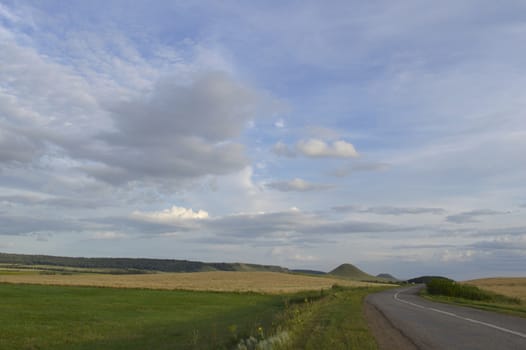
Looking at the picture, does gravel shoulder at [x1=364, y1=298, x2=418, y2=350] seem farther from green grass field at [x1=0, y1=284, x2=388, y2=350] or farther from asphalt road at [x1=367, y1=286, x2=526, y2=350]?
green grass field at [x1=0, y1=284, x2=388, y2=350]

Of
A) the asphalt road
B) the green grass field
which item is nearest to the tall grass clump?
the green grass field

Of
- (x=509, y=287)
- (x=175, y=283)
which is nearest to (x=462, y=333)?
(x=509, y=287)

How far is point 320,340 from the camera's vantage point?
14523 mm

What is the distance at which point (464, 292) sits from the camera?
186 feet

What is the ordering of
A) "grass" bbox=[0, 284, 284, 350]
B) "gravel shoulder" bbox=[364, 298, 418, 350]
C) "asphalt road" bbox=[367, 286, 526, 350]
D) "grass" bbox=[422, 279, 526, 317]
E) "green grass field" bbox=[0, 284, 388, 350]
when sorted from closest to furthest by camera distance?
"gravel shoulder" bbox=[364, 298, 418, 350], "asphalt road" bbox=[367, 286, 526, 350], "green grass field" bbox=[0, 284, 388, 350], "grass" bbox=[0, 284, 284, 350], "grass" bbox=[422, 279, 526, 317]

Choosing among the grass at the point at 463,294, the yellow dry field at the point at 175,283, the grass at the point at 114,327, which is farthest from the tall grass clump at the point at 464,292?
the grass at the point at 114,327

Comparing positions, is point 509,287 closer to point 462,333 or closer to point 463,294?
point 463,294

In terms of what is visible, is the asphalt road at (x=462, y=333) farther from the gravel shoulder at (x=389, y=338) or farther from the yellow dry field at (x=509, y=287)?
the yellow dry field at (x=509, y=287)


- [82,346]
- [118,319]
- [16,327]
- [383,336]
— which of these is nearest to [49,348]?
[82,346]

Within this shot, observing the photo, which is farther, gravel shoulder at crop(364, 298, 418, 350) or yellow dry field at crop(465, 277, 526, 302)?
yellow dry field at crop(465, 277, 526, 302)

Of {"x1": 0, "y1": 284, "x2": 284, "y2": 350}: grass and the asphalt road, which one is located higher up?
the asphalt road

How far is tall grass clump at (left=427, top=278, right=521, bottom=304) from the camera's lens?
4685 cm

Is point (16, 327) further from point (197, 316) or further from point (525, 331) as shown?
point (525, 331)

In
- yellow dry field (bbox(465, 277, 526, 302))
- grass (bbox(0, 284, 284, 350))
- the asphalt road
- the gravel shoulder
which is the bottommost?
grass (bbox(0, 284, 284, 350))
